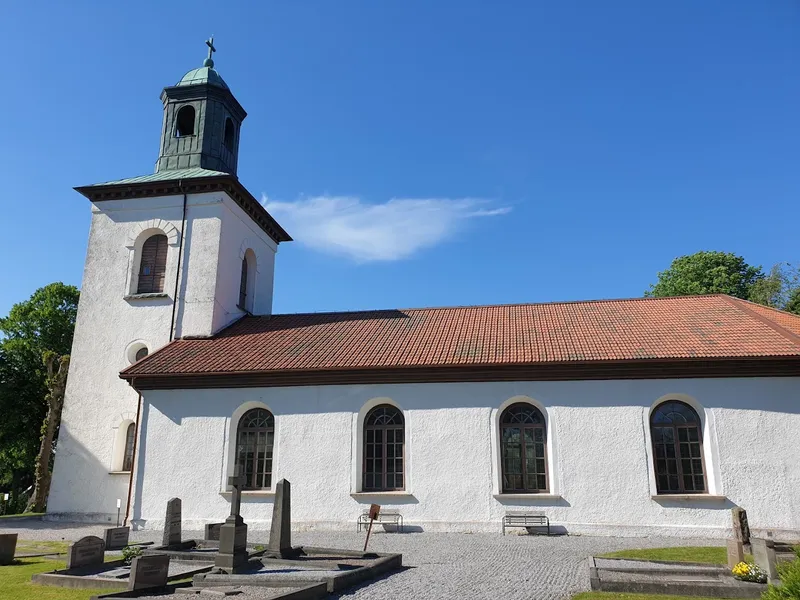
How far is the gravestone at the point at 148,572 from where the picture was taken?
28.2ft

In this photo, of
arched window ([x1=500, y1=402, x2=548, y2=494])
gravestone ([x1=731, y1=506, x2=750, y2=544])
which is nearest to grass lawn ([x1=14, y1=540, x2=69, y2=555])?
arched window ([x1=500, y1=402, x2=548, y2=494])

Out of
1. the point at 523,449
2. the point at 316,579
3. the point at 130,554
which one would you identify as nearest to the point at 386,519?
the point at 523,449

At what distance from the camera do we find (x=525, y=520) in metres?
15.1

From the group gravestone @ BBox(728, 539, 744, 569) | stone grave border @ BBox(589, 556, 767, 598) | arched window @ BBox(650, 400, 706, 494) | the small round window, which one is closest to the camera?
stone grave border @ BBox(589, 556, 767, 598)

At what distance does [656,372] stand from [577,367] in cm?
191

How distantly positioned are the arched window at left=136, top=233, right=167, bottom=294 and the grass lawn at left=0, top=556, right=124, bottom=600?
11327mm

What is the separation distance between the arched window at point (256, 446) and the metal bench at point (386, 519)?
9.31ft

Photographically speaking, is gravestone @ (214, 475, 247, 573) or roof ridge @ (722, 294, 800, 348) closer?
gravestone @ (214, 475, 247, 573)

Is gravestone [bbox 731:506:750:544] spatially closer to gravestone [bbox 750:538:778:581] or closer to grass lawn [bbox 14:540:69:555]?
gravestone [bbox 750:538:778:581]

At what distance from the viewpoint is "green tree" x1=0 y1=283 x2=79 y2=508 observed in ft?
Answer: 92.1

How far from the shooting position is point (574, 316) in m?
19.3

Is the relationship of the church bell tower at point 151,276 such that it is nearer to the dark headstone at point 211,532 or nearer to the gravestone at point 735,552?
the dark headstone at point 211,532

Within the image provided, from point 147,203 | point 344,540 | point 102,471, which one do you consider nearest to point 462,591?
point 344,540

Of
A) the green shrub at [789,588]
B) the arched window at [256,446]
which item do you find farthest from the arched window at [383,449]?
the green shrub at [789,588]
